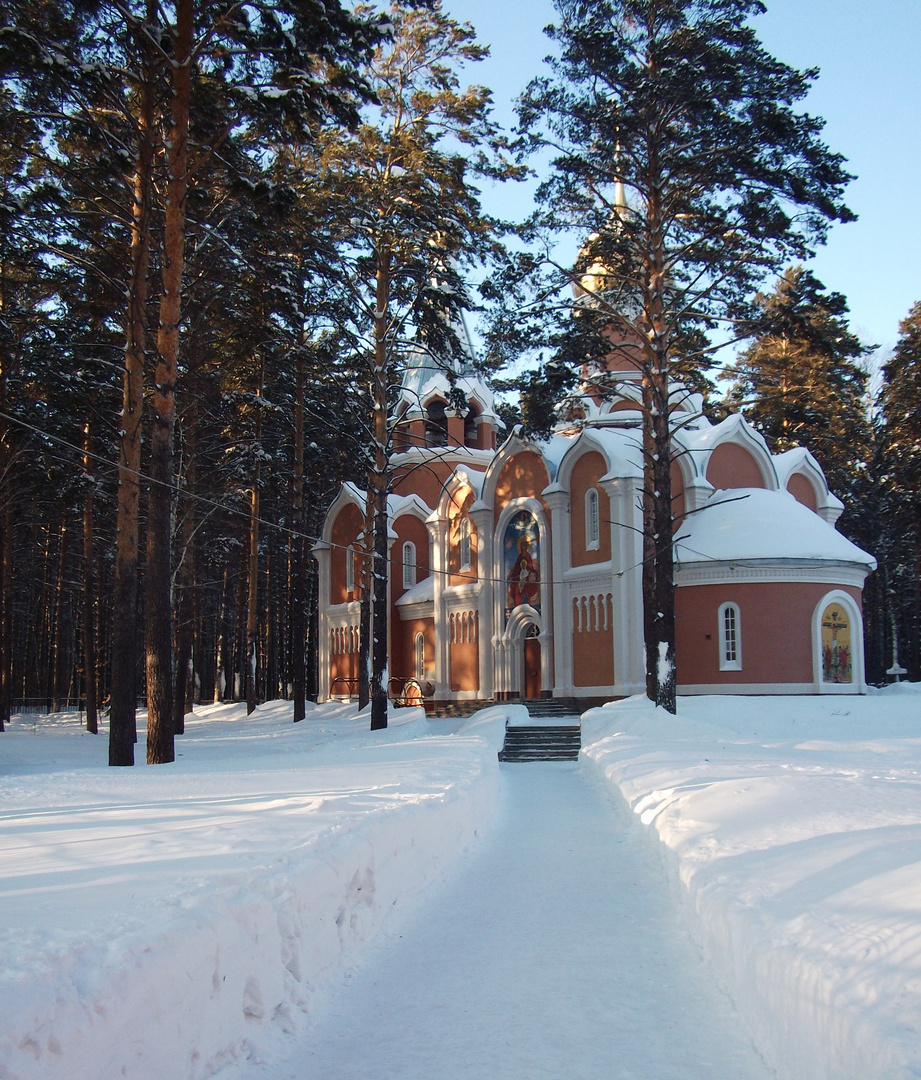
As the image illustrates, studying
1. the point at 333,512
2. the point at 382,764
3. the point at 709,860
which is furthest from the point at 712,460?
the point at 709,860

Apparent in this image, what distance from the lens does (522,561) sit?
31.2 m

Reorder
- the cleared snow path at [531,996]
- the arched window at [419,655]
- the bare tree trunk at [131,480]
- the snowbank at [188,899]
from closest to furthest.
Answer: the snowbank at [188,899] < the cleared snow path at [531,996] < the bare tree trunk at [131,480] < the arched window at [419,655]

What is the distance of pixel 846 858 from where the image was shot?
221 inches

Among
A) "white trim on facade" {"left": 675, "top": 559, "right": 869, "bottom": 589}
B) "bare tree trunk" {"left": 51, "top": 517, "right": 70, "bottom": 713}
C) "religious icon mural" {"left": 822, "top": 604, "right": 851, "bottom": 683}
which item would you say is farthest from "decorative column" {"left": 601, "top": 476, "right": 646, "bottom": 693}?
"bare tree trunk" {"left": 51, "top": 517, "right": 70, "bottom": 713}

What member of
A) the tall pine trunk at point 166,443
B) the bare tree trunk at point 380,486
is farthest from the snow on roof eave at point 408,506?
the tall pine trunk at point 166,443

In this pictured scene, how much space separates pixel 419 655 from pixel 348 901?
30057mm

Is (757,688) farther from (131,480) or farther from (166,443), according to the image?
(166,443)

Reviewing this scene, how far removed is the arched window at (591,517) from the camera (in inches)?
1136

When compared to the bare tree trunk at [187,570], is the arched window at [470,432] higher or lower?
higher

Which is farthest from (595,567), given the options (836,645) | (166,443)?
(166,443)

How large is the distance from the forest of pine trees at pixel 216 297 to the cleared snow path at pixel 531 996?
23.6 ft

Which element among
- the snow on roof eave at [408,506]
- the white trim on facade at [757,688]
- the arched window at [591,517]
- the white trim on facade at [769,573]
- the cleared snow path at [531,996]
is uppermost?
the snow on roof eave at [408,506]

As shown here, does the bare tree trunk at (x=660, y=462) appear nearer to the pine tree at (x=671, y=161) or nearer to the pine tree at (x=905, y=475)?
the pine tree at (x=671, y=161)

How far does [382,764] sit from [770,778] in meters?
5.55
